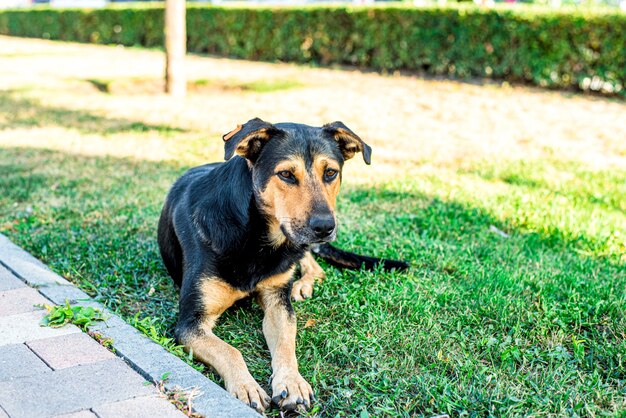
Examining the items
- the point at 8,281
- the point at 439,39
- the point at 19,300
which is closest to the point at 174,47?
the point at 439,39

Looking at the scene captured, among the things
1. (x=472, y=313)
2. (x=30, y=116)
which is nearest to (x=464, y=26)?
(x=30, y=116)

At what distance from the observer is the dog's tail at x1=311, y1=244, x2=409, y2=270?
5070mm

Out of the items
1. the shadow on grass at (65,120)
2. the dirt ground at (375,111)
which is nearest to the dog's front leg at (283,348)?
the dirt ground at (375,111)

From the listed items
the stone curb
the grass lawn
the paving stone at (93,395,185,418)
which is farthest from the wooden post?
the paving stone at (93,395,185,418)

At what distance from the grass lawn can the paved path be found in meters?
0.57

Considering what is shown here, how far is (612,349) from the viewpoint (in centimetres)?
391

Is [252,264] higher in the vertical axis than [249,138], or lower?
lower

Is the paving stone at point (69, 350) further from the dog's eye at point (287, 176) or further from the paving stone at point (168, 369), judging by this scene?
the dog's eye at point (287, 176)

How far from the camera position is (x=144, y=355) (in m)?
3.55

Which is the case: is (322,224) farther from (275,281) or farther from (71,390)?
(71,390)

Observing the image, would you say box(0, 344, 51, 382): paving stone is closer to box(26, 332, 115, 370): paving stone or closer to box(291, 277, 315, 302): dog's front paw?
box(26, 332, 115, 370): paving stone

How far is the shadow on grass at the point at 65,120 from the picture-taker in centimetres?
1019

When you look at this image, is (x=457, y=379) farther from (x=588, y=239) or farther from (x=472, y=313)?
(x=588, y=239)

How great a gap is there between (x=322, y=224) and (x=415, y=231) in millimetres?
2538
